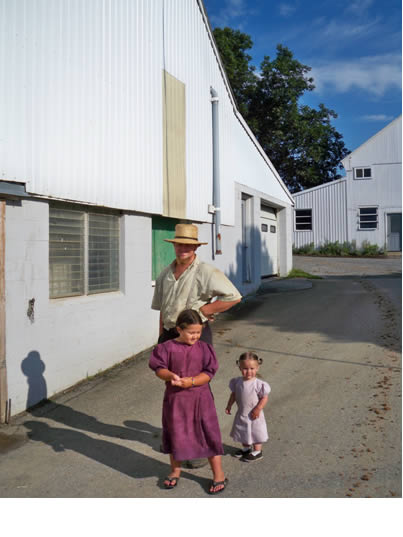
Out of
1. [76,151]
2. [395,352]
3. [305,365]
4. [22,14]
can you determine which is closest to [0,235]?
[76,151]

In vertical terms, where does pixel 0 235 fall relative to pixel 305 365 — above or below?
above

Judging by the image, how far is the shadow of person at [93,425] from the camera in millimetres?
5004

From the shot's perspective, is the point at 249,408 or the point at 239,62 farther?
the point at 239,62

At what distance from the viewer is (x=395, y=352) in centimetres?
764

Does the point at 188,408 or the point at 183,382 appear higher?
the point at 183,382

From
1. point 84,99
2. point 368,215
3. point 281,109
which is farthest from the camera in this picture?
point 281,109

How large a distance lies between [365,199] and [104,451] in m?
27.0

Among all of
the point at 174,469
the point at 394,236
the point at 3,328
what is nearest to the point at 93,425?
the point at 3,328

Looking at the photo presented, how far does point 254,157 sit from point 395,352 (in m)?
8.87

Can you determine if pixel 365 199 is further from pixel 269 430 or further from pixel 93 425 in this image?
Answer: pixel 93 425

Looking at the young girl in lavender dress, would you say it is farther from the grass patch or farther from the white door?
the white door

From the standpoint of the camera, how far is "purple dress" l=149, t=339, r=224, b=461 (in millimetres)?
3766

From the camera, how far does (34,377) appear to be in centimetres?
584
